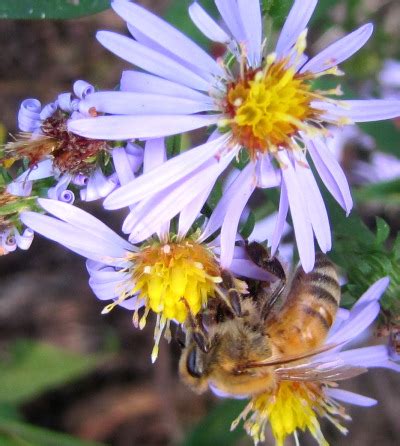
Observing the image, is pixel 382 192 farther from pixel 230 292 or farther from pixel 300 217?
pixel 230 292

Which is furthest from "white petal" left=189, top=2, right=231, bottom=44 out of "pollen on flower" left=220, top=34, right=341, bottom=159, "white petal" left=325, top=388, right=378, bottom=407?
"white petal" left=325, top=388, right=378, bottom=407

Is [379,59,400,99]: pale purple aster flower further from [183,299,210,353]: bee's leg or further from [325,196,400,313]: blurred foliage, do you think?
[183,299,210,353]: bee's leg

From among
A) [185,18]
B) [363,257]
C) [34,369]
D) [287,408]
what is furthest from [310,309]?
[34,369]

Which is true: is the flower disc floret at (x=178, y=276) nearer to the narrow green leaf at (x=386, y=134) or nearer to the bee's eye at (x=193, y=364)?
the bee's eye at (x=193, y=364)

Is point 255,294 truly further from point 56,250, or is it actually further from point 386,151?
point 56,250

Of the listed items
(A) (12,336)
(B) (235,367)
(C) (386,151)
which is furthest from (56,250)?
(B) (235,367)

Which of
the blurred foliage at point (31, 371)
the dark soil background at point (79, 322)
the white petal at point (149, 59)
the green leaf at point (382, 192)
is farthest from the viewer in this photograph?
the dark soil background at point (79, 322)

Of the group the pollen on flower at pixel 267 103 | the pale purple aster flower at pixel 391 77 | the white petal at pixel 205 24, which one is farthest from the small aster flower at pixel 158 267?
the pale purple aster flower at pixel 391 77
